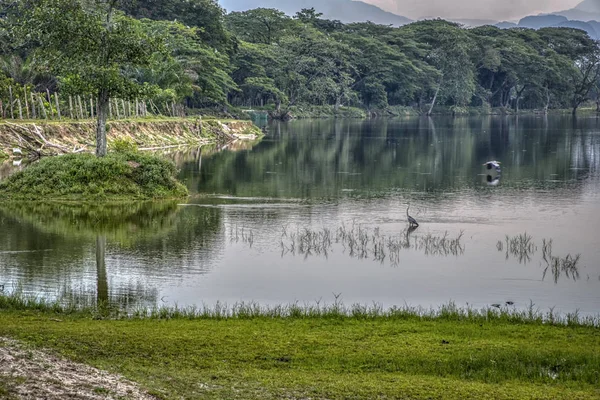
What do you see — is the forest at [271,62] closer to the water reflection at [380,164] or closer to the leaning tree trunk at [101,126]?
the leaning tree trunk at [101,126]

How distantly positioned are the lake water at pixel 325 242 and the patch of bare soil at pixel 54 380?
6619 mm

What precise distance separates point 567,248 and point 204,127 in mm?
50851

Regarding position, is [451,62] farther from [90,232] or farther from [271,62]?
[90,232]

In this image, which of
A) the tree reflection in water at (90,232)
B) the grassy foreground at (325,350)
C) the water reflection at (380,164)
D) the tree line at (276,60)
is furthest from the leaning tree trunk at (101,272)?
the water reflection at (380,164)

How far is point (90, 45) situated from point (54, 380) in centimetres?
2540

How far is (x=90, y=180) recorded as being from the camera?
3228cm

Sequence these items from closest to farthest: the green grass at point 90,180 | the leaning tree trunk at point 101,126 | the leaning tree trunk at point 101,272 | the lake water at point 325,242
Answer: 1. the leaning tree trunk at point 101,272
2. the lake water at point 325,242
3. the green grass at point 90,180
4. the leaning tree trunk at point 101,126

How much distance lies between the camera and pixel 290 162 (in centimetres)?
5259

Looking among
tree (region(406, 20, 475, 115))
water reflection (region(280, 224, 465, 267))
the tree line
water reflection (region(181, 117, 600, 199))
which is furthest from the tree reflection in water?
tree (region(406, 20, 475, 115))

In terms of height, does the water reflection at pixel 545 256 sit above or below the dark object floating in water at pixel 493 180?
below

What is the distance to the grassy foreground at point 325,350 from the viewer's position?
10766 mm

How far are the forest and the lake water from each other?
Answer: 746 centimetres

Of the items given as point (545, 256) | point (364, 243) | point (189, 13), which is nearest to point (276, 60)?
point (189, 13)

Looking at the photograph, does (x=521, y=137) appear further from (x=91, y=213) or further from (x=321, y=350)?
(x=321, y=350)
